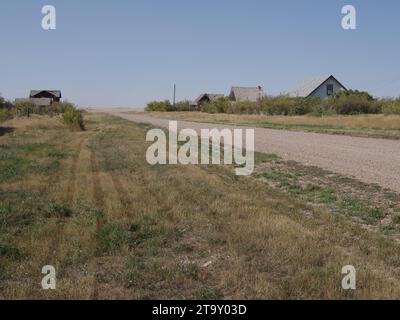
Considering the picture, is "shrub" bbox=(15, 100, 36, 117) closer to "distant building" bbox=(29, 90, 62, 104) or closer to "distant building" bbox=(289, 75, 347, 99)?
"distant building" bbox=(29, 90, 62, 104)

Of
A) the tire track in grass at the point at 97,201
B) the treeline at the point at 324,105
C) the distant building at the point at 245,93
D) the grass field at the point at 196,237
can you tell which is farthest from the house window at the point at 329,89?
the grass field at the point at 196,237

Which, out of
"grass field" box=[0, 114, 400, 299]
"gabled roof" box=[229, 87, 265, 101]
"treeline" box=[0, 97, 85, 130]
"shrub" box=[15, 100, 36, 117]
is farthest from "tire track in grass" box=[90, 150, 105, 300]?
"gabled roof" box=[229, 87, 265, 101]

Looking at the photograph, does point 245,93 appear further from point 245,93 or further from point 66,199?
point 66,199

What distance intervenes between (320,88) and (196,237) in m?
69.3

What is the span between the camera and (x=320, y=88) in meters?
71.4

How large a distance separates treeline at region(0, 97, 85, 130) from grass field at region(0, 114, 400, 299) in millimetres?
25465

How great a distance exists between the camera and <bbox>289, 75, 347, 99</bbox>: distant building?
232ft

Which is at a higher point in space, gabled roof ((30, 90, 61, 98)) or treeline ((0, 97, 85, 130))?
gabled roof ((30, 90, 61, 98))

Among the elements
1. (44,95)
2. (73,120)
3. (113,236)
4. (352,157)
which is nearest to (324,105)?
(73,120)

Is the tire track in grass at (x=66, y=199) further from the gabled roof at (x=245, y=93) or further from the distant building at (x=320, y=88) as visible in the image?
the gabled roof at (x=245, y=93)

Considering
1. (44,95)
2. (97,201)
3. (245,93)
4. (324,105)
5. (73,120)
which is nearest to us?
(97,201)

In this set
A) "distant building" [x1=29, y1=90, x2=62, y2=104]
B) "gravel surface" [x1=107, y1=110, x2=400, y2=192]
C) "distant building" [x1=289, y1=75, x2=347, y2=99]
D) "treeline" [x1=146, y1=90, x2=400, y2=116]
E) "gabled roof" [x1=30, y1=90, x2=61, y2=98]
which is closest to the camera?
"gravel surface" [x1=107, y1=110, x2=400, y2=192]

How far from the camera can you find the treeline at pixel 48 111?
35750 mm
